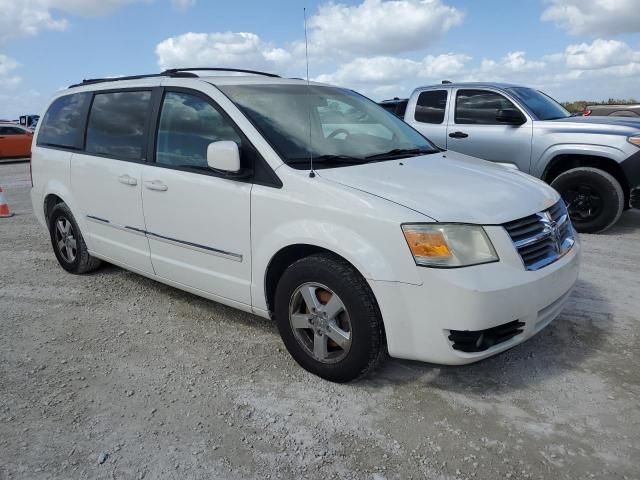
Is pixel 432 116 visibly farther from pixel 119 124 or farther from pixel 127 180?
pixel 127 180

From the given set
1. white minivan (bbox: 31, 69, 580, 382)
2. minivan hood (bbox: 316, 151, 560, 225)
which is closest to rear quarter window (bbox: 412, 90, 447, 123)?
white minivan (bbox: 31, 69, 580, 382)

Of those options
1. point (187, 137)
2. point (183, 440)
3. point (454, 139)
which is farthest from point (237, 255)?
point (454, 139)

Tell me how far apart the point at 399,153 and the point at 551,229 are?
110 centimetres

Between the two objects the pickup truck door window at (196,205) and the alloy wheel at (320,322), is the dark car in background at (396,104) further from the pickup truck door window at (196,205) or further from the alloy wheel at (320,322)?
the alloy wheel at (320,322)

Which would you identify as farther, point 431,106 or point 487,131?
point 431,106

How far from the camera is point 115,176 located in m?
4.15

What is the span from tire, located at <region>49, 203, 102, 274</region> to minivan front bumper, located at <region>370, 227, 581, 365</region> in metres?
3.23

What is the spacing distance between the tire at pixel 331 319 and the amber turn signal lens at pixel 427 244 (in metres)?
0.34

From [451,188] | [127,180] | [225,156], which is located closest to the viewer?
[451,188]

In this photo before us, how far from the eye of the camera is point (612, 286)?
4.57 meters

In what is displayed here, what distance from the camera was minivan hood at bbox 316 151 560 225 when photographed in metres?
2.79

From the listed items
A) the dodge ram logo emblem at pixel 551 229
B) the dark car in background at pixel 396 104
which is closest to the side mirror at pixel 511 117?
the dark car in background at pixel 396 104

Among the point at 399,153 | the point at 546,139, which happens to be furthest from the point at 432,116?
the point at 399,153

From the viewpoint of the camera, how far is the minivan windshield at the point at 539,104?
7016 millimetres
